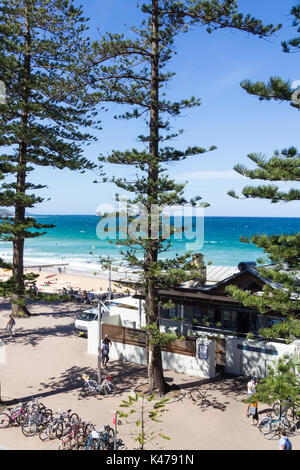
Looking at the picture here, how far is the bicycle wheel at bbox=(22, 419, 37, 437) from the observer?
9844 mm

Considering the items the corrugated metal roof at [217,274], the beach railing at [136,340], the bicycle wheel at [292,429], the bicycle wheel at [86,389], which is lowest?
the bicycle wheel at [86,389]

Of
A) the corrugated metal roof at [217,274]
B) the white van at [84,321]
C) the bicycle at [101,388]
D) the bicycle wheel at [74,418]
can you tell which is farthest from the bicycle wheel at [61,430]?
the corrugated metal roof at [217,274]

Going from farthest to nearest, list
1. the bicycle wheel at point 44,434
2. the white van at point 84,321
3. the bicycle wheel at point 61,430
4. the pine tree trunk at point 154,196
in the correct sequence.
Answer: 1. the white van at point 84,321
2. the pine tree trunk at point 154,196
3. the bicycle wheel at point 61,430
4. the bicycle wheel at point 44,434

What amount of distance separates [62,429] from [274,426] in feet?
17.6

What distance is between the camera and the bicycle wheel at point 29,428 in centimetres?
984

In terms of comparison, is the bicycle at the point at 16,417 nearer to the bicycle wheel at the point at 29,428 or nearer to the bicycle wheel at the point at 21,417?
the bicycle wheel at the point at 21,417

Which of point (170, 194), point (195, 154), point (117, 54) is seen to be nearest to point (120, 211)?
point (170, 194)

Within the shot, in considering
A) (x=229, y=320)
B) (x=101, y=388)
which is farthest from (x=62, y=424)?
(x=229, y=320)

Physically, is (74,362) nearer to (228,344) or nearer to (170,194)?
(228,344)

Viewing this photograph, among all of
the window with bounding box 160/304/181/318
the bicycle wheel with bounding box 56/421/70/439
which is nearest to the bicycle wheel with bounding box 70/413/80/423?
the bicycle wheel with bounding box 56/421/70/439

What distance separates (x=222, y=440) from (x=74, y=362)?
24.5 ft

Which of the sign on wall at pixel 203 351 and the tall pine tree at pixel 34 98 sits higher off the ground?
the tall pine tree at pixel 34 98

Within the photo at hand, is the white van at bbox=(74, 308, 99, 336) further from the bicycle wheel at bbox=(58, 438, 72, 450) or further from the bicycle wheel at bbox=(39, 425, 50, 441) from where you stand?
the bicycle wheel at bbox=(58, 438, 72, 450)

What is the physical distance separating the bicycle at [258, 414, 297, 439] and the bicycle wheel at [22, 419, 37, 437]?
579cm
